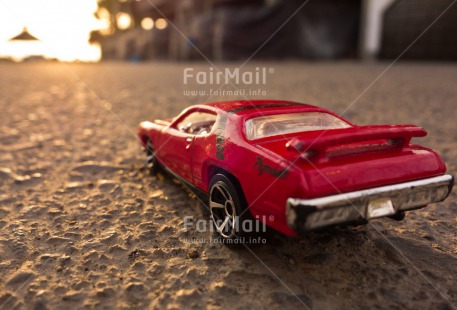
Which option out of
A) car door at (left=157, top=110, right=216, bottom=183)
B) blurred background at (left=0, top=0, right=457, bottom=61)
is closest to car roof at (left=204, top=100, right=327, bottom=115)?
car door at (left=157, top=110, right=216, bottom=183)

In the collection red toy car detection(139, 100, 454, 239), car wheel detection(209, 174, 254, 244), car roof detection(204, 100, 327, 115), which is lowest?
car wheel detection(209, 174, 254, 244)

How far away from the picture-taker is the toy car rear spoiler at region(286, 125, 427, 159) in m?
2.48

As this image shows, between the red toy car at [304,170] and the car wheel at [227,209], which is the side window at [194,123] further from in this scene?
the car wheel at [227,209]

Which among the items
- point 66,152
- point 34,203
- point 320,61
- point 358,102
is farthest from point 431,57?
point 34,203

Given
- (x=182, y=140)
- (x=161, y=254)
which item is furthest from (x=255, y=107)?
(x=161, y=254)

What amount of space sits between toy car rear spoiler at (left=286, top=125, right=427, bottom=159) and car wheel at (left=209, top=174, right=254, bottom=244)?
549 mm

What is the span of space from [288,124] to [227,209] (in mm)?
813

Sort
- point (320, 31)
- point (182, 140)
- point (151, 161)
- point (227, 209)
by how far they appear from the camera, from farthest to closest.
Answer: point (320, 31)
point (151, 161)
point (182, 140)
point (227, 209)

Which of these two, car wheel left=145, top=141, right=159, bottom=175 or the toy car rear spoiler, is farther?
car wheel left=145, top=141, right=159, bottom=175

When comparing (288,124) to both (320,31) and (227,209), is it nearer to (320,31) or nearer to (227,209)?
(227,209)

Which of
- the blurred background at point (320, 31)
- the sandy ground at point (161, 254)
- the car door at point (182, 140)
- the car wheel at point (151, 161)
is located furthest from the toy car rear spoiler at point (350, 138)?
the blurred background at point (320, 31)

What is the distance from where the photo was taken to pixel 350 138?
2529 millimetres

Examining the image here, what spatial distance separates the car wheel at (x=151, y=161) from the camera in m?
4.70

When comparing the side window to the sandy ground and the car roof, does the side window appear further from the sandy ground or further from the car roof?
the sandy ground
